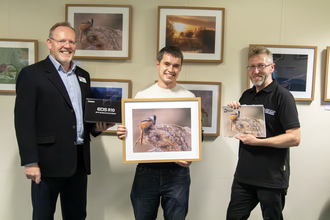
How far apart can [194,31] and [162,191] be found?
1.77 m

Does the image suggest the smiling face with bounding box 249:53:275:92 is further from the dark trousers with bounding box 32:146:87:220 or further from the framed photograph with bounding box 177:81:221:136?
the dark trousers with bounding box 32:146:87:220

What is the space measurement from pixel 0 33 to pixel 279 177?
10.8 ft

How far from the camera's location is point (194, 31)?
2373 millimetres

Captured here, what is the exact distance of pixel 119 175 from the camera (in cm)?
247

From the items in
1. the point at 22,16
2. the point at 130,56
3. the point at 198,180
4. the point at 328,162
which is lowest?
the point at 198,180

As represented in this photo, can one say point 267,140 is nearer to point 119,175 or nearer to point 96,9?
point 119,175

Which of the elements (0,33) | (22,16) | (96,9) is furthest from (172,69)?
(0,33)

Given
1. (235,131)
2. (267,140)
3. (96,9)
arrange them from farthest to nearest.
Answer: (96,9) < (235,131) < (267,140)

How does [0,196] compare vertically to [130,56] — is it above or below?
below

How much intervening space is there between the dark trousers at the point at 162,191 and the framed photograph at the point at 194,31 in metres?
1.35

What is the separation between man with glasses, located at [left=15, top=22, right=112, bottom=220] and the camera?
146cm

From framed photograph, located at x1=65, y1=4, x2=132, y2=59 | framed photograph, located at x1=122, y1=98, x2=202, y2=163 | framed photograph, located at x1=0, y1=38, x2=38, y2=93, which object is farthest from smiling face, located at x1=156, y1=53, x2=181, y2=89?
framed photograph, located at x1=0, y1=38, x2=38, y2=93

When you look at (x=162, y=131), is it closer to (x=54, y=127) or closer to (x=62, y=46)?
(x=54, y=127)

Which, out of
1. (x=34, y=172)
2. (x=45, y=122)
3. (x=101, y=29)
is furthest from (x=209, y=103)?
(x=34, y=172)
